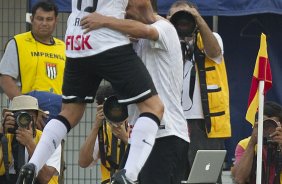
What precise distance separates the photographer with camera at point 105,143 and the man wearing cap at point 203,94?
59 cm

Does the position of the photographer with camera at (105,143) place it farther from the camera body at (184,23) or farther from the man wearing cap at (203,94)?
the camera body at (184,23)

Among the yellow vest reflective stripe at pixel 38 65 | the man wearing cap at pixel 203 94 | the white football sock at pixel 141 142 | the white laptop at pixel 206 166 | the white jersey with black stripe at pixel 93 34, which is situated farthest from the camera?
the yellow vest reflective stripe at pixel 38 65

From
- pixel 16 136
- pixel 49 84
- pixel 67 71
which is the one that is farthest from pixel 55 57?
pixel 67 71

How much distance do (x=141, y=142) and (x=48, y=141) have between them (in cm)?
69

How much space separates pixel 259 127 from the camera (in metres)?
7.96

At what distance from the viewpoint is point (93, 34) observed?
6.53 m

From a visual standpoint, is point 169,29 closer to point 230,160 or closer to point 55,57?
point 55,57

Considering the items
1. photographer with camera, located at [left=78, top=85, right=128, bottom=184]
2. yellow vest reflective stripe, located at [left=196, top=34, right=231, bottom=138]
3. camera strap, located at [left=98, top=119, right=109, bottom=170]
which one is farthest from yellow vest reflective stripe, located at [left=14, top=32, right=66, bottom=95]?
yellow vest reflective stripe, located at [left=196, top=34, right=231, bottom=138]

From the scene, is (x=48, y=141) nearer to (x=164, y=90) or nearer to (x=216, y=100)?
(x=164, y=90)

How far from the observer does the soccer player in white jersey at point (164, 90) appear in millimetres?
6832

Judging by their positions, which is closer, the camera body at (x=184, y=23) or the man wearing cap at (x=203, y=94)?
the camera body at (x=184, y=23)

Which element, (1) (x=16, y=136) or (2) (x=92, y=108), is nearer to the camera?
(1) (x=16, y=136)

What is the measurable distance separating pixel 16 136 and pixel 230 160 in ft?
12.0

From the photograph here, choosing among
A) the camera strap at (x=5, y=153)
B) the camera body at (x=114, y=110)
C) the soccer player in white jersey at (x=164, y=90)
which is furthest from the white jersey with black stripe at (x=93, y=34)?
the camera strap at (x=5, y=153)
